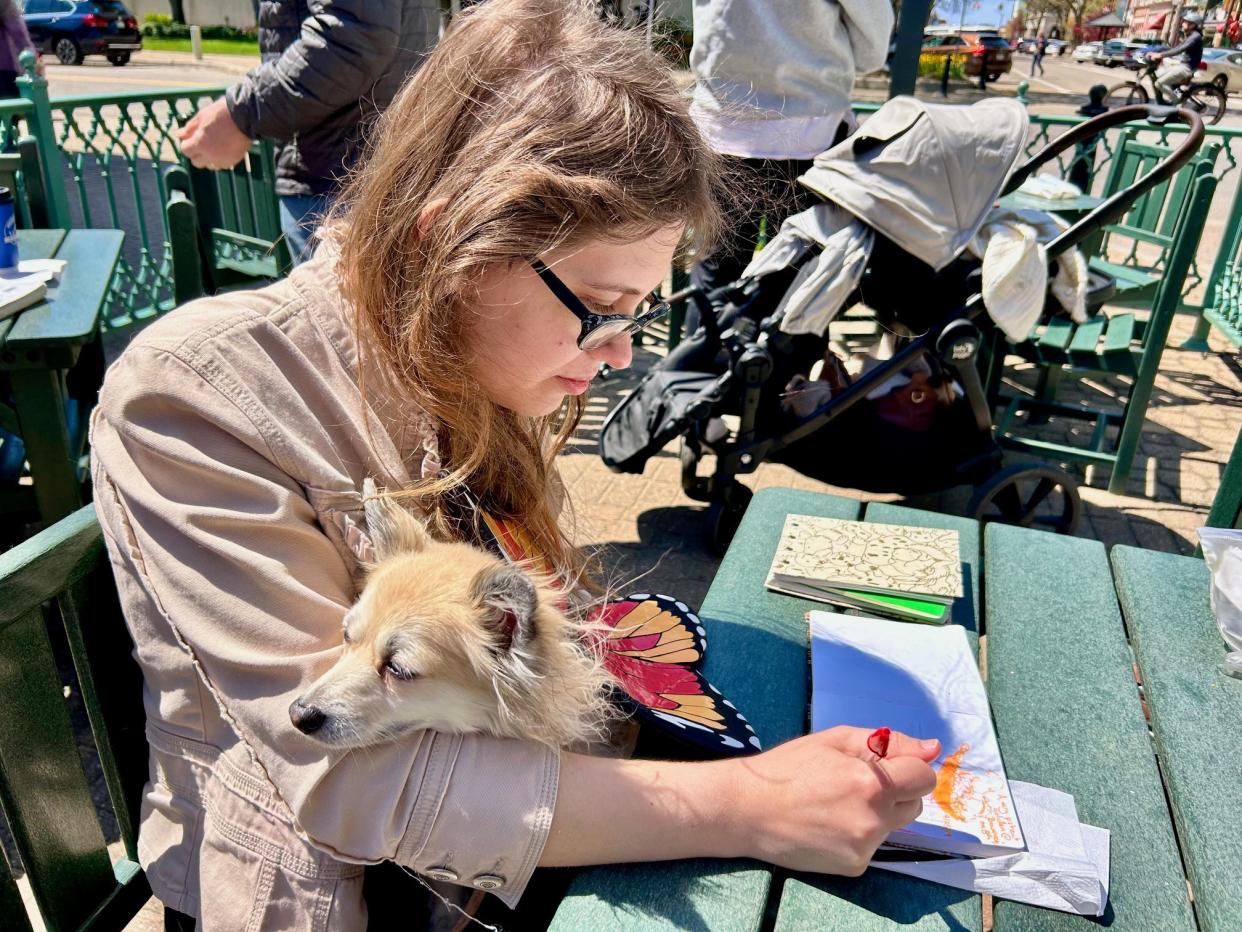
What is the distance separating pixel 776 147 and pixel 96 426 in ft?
12.0

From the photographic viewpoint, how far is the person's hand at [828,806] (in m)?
1.20

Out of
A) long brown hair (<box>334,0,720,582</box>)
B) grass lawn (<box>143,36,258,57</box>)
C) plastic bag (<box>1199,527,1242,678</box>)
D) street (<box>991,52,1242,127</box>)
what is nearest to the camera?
long brown hair (<box>334,0,720,582</box>)

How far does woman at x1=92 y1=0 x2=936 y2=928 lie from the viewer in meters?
1.09

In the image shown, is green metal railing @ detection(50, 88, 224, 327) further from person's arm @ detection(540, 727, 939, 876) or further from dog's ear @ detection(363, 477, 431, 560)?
person's arm @ detection(540, 727, 939, 876)

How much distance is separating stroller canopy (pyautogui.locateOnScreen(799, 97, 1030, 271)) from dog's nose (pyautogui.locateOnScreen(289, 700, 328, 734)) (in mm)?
3188

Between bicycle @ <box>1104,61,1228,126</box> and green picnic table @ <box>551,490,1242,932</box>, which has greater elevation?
green picnic table @ <box>551,490,1242,932</box>

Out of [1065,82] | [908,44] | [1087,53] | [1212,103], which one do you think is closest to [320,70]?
[908,44]

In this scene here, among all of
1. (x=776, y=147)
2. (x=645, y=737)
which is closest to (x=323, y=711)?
(x=645, y=737)

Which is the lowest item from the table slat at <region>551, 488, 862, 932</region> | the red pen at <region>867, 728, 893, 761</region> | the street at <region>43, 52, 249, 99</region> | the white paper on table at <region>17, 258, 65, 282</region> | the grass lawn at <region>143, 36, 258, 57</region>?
the grass lawn at <region>143, 36, 258, 57</region>

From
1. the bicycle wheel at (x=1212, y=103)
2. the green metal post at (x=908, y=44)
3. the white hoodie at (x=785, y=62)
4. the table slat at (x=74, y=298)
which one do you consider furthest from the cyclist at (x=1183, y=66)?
the table slat at (x=74, y=298)

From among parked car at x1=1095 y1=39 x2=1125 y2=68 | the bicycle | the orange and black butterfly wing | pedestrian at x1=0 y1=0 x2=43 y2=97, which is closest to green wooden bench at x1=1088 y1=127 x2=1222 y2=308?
the orange and black butterfly wing

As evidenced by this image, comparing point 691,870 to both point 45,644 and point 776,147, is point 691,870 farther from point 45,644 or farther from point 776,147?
point 776,147

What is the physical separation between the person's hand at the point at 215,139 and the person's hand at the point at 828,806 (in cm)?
357

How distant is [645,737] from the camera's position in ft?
5.04
